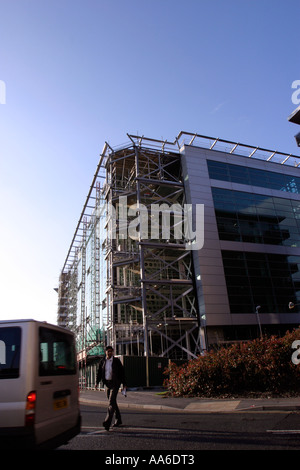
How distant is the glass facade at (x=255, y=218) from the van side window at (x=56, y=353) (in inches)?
1001

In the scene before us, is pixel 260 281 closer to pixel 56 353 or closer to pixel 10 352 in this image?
pixel 56 353

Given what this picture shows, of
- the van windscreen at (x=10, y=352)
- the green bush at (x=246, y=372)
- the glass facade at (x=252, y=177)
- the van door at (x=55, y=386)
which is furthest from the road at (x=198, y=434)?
the glass facade at (x=252, y=177)

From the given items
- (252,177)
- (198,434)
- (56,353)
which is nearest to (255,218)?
(252,177)

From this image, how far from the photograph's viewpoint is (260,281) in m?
29.6

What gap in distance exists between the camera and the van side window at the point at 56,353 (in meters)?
4.55

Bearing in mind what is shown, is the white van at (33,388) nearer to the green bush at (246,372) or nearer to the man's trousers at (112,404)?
the man's trousers at (112,404)

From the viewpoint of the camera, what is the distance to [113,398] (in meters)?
7.02

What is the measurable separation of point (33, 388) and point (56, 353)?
2.75ft

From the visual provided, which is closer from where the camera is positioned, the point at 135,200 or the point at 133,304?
the point at 133,304

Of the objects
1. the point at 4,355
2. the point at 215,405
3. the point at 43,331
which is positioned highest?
the point at 43,331

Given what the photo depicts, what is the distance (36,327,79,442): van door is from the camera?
4297mm
